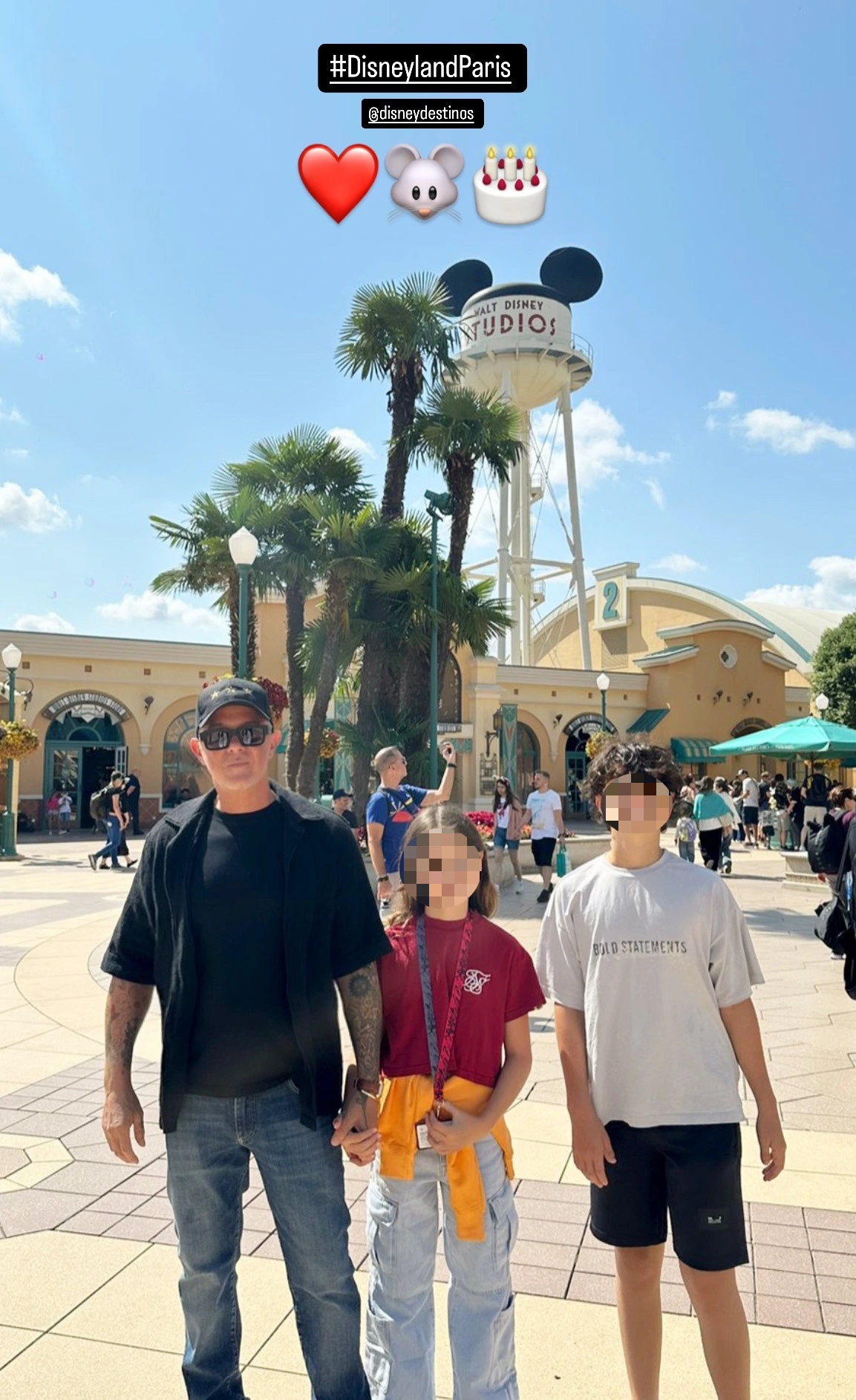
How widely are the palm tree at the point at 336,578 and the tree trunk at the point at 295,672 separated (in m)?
0.75

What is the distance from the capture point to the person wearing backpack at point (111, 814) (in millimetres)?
17391

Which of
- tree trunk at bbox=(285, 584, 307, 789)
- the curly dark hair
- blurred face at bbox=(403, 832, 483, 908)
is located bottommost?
blurred face at bbox=(403, 832, 483, 908)

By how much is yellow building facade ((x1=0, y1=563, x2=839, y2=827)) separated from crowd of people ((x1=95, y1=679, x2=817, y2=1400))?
670 inches

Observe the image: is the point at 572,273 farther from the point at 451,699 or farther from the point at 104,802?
the point at 104,802

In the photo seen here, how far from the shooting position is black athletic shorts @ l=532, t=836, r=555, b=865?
1235 cm

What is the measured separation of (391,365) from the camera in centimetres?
1703

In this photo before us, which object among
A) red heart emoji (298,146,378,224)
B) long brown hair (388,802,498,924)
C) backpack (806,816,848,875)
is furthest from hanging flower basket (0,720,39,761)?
long brown hair (388,802,498,924)

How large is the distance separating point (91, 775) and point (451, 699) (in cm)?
1178

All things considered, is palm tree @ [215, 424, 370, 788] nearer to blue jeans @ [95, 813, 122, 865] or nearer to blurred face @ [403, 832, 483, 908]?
blue jeans @ [95, 813, 122, 865]

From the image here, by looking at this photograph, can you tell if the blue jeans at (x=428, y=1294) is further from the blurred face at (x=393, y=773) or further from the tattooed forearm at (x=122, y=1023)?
the blurred face at (x=393, y=773)

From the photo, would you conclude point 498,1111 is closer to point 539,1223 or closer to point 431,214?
point 539,1223

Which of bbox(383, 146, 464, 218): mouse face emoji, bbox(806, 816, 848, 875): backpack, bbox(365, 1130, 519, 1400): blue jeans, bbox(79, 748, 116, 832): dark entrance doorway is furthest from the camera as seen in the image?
bbox(79, 748, 116, 832): dark entrance doorway

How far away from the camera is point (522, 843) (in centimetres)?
1745

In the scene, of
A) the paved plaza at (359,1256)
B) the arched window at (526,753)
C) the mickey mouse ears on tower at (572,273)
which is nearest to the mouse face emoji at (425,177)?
the paved plaza at (359,1256)
